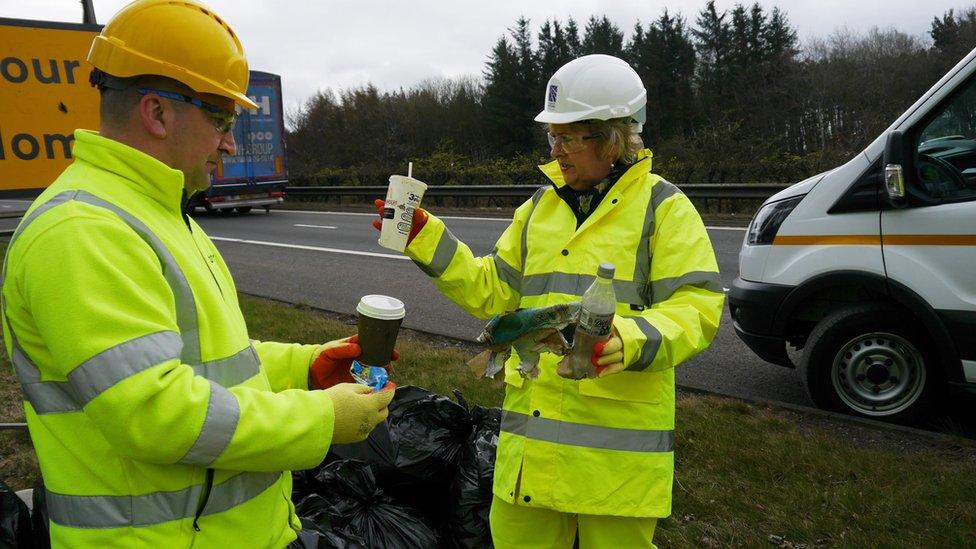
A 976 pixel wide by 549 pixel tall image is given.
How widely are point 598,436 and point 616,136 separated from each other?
94 centimetres

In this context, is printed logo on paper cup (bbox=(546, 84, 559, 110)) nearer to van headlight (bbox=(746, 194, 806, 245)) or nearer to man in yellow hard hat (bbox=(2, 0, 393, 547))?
man in yellow hard hat (bbox=(2, 0, 393, 547))

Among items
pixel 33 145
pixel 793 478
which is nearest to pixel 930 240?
pixel 793 478

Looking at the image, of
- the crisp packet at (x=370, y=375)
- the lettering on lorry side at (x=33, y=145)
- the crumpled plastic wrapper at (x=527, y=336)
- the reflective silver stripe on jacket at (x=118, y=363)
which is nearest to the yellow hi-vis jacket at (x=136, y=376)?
the reflective silver stripe on jacket at (x=118, y=363)

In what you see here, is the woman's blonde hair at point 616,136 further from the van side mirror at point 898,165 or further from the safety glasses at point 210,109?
the van side mirror at point 898,165

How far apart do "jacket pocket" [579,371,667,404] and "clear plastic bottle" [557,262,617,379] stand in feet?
0.98

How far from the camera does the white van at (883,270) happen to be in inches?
167

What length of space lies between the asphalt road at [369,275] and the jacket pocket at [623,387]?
3215mm

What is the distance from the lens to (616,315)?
7.35 ft

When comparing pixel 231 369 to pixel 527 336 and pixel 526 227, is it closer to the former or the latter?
pixel 527 336

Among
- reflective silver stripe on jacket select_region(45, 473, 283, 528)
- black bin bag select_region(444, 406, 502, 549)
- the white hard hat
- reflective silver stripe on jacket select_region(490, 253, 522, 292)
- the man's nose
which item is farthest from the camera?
black bin bag select_region(444, 406, 502, 549)

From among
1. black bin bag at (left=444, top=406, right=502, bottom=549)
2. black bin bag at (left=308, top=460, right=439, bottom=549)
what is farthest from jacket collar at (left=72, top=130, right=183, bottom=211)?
black bin bag at (left=444, top=406, right=502, bottom=549)

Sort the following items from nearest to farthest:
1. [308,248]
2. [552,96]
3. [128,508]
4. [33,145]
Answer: [128,508] → [552,96] → [33,145] → [308,248]

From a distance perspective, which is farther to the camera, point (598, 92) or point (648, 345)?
point (598, 92)

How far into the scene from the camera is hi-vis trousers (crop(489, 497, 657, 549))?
2.33 meters
